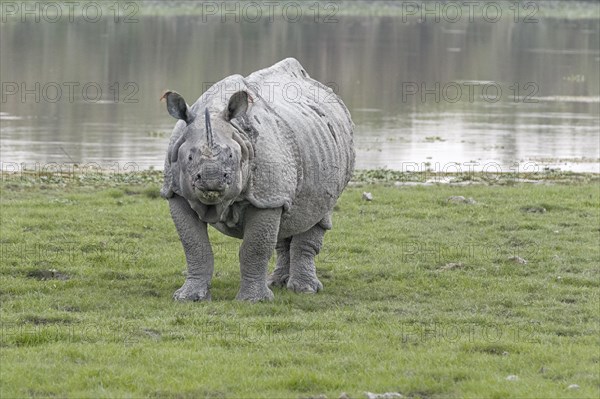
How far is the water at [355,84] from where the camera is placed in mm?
28578

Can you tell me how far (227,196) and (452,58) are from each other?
48.4 metres

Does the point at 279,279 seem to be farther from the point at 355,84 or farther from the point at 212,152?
the point at 355,84

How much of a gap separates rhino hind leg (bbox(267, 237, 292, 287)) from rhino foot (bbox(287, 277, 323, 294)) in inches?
18.6

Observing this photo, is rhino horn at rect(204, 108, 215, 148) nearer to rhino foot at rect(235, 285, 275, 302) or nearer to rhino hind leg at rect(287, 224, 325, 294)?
rhino foot at rect(235, 285, 275, 302)

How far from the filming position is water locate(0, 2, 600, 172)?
2858cm

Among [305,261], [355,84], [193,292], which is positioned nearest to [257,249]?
[193,292]

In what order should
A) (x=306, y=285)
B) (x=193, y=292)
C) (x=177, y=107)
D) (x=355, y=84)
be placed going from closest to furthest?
(x=177, y=107) < (x=193, y=292) < (x=306, y=285) < (x=355, y=84)

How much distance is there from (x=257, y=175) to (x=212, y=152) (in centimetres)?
95

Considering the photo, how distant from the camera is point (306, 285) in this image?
13672 mm

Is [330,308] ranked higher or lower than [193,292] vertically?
lower

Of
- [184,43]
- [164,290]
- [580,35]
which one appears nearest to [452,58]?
[184,43]

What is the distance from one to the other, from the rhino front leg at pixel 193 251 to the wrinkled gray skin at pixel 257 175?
1cm

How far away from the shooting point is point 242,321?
38.0 feet

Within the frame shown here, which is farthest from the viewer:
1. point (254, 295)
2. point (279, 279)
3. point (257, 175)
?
point (279, 279)
